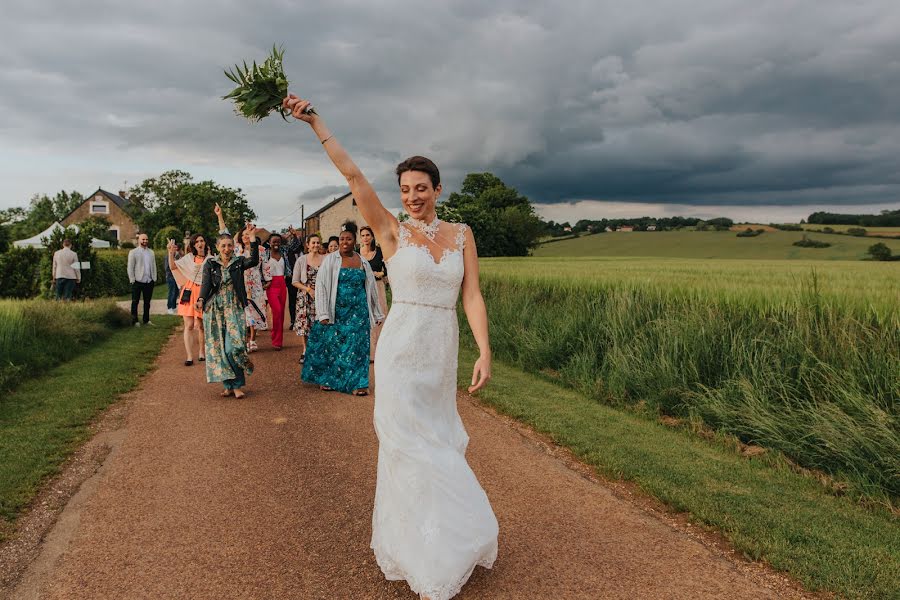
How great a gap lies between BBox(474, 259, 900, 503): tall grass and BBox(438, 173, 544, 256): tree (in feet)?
203

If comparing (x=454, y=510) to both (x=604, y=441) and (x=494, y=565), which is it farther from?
(x=604, y=441)

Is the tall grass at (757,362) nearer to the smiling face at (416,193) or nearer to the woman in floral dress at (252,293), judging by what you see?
the smiling face at (416,193)

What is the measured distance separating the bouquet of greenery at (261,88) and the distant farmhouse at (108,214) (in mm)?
81230

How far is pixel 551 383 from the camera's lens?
11.1m

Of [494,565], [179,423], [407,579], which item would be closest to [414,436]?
[407,579]

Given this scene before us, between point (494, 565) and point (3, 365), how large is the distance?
9462 millimetres

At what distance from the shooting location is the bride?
3689mm

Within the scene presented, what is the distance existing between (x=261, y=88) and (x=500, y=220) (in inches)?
3038

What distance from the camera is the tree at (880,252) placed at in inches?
1704

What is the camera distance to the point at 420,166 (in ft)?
12.9

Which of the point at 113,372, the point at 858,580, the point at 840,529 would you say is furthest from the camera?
the point at 113,372

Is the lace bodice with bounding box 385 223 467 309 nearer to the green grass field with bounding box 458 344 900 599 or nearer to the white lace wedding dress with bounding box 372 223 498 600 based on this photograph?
the white lace wedding dress with bounding box 372 223 498 600

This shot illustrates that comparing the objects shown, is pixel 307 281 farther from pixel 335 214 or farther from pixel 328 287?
pixel 335 214

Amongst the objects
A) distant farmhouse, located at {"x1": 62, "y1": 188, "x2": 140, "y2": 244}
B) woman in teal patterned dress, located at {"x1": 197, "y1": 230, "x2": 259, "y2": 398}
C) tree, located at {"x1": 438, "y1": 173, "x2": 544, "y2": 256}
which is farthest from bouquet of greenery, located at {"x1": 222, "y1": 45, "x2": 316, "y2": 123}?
distant farmhouse, located at {"x1": 62, "y1": 188, "x2": 140, "y2": 244}
